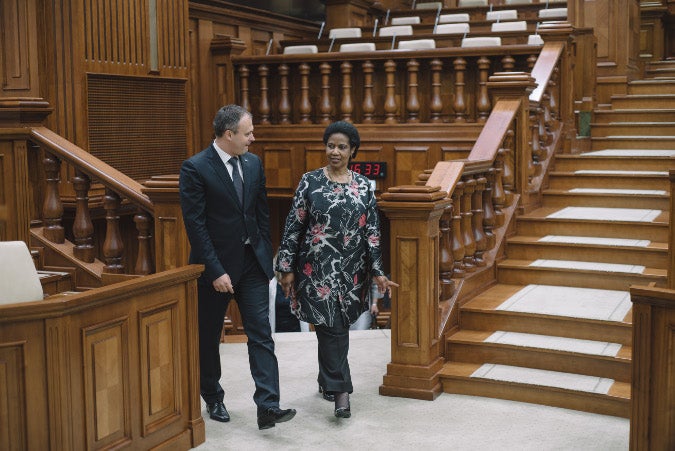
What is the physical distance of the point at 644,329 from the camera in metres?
3.26

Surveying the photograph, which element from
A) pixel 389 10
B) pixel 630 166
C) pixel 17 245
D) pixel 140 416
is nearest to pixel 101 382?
pixel 140 416

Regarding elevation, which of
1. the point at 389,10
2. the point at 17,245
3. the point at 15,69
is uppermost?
the point at 389,10

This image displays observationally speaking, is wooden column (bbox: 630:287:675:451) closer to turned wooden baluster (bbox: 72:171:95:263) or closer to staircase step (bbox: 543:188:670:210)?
staircase step (bbox: 543:188:670:210)

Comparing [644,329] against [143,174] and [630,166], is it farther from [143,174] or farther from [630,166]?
[143,174]

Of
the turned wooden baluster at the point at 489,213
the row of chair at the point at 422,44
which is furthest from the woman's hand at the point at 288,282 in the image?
the row of chair at the point at 422,44

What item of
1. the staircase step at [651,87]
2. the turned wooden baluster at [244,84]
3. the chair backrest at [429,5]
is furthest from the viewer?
the chair backrest at [429,5]

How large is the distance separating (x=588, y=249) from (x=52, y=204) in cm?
314

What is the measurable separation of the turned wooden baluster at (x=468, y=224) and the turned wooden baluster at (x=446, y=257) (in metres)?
0.25

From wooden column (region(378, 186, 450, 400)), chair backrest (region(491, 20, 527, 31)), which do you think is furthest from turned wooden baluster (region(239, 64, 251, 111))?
wooden column (region(378, 186, 450, 400))

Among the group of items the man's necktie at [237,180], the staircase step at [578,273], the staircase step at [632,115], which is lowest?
the staircase step at [578,273]

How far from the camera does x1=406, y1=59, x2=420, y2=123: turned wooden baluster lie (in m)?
7.66

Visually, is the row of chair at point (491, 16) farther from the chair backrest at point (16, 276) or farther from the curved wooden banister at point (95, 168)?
the chair backrest at point (16, 276)

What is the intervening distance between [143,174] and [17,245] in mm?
Result: 4218

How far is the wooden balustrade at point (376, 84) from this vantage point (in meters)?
7.54
